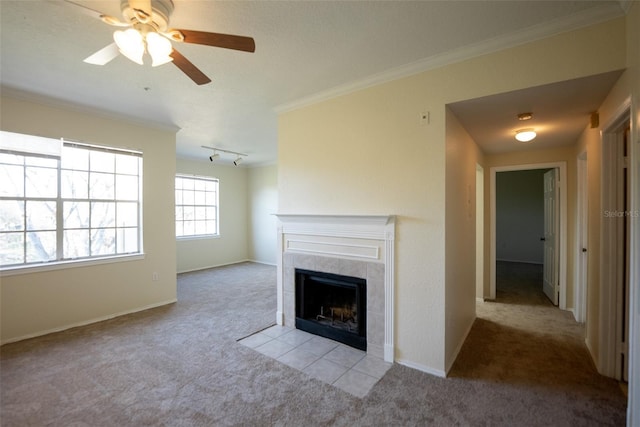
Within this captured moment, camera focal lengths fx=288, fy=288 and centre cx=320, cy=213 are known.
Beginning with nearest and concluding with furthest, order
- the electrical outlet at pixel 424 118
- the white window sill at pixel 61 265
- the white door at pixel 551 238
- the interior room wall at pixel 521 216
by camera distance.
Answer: the electrical outlet at pixel 424 118
the white window sill at pixel 61 265
the white door at pixel 551 238
the interior room wall at pixel 521 216

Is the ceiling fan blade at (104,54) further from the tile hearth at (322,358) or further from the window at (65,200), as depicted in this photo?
the tile hearth at (322,358)

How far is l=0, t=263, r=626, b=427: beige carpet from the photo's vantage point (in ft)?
6.47

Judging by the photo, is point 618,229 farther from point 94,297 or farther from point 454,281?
point 94,297

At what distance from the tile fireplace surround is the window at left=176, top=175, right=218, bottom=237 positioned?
4.22 meters

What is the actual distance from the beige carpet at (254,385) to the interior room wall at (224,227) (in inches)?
131

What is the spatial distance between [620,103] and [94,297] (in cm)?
552

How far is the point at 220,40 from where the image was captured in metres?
1.61

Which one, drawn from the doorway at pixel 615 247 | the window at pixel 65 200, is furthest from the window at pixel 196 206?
the doorway at pixel 615 247

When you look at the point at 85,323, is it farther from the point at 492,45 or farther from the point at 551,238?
the point at 551,238

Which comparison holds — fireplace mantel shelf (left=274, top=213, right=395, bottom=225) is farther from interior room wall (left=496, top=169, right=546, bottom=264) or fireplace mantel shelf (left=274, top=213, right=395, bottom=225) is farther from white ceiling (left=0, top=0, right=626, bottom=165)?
interior room wall (left=496, top=169, right=546, bottom=264)

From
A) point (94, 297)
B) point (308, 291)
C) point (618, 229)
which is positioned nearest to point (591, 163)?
point (618, 229)

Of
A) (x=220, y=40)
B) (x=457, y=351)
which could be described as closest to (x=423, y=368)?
(x=457, y=351)

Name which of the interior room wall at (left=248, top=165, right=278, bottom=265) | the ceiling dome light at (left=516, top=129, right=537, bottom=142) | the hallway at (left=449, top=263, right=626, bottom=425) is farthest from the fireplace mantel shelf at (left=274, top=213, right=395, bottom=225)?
the interior room wall at (left=248, top=165, right=278, bottom=265)

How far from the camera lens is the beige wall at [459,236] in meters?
2.55
